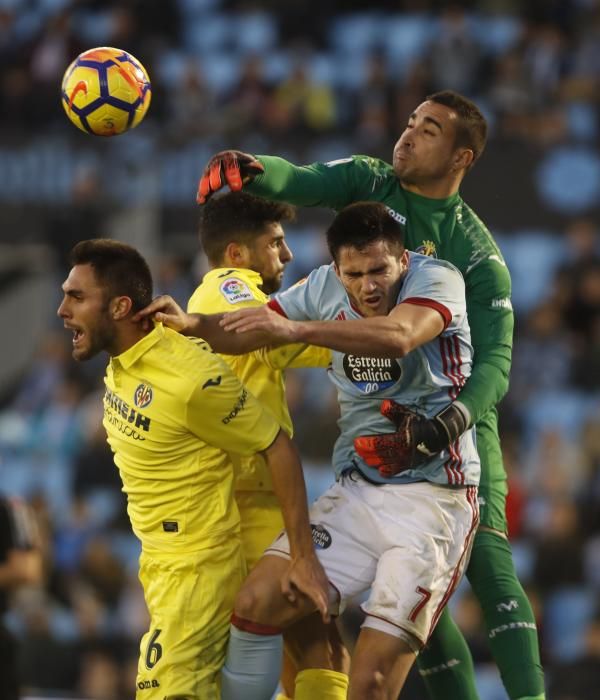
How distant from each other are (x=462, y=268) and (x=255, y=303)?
0.88 metres

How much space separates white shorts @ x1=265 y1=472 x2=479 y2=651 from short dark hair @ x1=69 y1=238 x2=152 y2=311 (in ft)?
3.39

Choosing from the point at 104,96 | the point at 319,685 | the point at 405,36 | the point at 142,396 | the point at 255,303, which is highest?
the point at 405,36

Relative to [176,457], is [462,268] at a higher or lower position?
higher

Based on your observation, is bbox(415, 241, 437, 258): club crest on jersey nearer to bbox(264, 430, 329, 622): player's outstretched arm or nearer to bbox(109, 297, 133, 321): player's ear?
bbox(264, 430, 329, 622): player's outstretched arm

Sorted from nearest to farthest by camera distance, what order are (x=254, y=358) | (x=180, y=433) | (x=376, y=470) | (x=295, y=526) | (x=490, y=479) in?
(x=295, y=526) < (x=180, y=433) < (x=376, y=470) < (x=254, y=358) < (x=490, y=479)

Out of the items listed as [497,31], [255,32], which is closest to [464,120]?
[497,31]

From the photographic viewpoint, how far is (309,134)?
1322 cm

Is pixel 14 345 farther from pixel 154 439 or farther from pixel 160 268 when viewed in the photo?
pixel 154 439

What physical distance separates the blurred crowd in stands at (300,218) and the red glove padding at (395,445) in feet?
11.0

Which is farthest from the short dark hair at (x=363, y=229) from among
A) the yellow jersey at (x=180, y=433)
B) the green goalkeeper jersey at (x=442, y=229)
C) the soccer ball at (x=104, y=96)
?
the soccer ball at (x=104, y=96)

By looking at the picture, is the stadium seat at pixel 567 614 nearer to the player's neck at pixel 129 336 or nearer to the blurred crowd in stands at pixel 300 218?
the blurred crowd in stands at pixel 300 218

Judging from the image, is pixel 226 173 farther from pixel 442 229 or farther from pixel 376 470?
pixel 376 470

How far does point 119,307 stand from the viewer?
5.22 m

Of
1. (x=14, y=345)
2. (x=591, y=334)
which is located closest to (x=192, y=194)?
(x=14, y=345)
